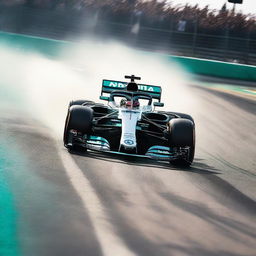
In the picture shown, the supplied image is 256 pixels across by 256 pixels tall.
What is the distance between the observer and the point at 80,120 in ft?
36.3

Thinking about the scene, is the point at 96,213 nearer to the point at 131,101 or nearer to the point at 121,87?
the point at 131,101

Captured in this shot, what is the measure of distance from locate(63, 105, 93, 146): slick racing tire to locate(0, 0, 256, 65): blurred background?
21.1 meters

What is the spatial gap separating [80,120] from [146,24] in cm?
2464

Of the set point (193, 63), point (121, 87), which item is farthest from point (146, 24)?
point (121, 87)

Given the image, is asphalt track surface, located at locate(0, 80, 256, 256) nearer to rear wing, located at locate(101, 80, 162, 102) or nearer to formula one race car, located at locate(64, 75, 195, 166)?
formula one race car, located at locate(64, 75, 195, 166)

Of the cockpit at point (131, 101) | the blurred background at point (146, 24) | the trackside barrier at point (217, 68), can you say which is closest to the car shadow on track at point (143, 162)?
the cockpit at point (131, 101)

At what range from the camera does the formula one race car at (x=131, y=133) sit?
1088cm

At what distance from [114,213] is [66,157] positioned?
11.4 ft

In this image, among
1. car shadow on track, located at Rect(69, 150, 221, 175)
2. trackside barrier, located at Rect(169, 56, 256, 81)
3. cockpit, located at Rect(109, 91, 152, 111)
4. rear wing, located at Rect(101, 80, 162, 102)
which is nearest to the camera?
car shadow on track, located at Rect(69, 150, 221, 175)

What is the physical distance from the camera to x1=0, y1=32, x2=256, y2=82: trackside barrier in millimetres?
29359

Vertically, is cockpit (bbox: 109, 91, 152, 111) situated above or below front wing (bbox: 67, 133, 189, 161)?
above

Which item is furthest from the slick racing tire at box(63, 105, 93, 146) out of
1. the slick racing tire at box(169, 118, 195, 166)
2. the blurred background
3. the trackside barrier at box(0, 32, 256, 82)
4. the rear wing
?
the blurred background

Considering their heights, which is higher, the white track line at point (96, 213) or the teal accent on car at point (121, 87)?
the teal accent on car at point (121, 87)

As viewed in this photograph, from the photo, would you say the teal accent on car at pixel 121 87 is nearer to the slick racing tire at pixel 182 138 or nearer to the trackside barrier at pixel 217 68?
the slick racing tire at pixel 182 138
